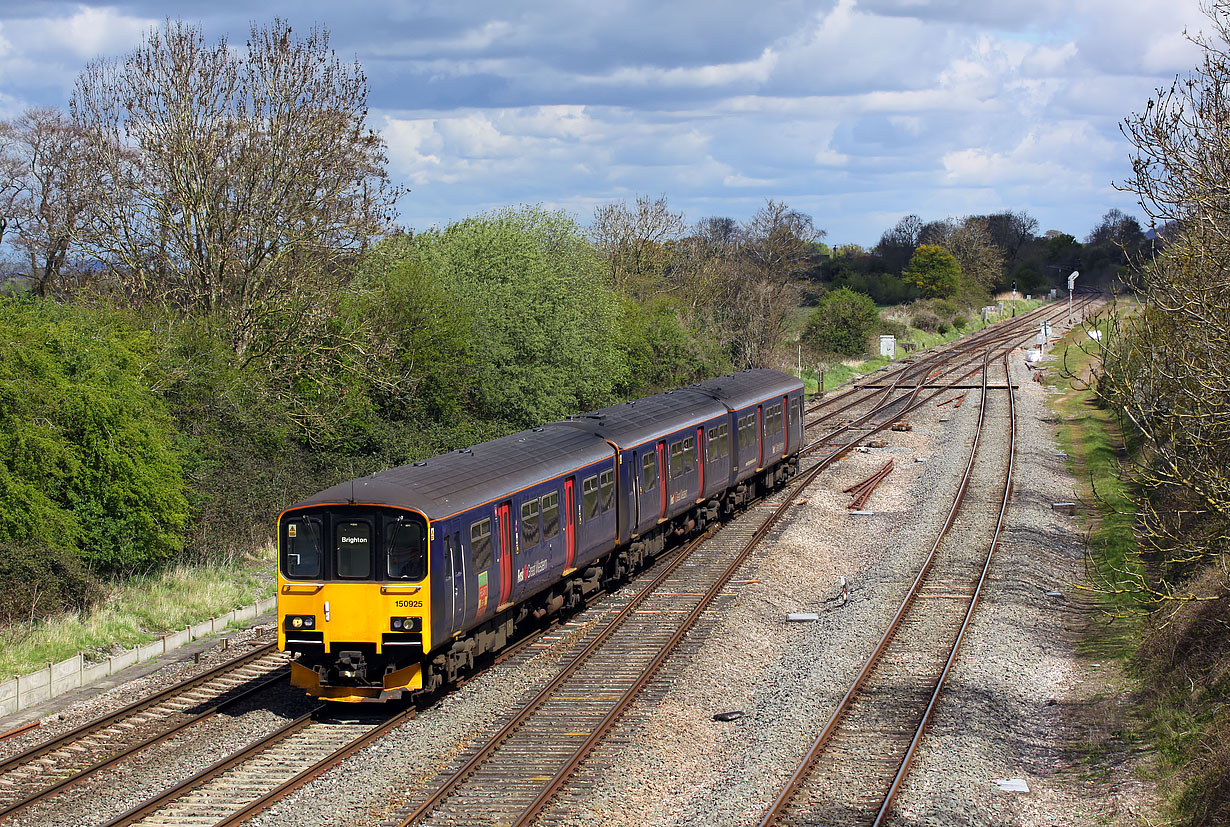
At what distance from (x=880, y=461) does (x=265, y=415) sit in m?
17.6

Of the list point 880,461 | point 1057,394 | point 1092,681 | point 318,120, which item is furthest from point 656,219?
point 1092,681

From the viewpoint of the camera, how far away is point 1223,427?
12.9 meters

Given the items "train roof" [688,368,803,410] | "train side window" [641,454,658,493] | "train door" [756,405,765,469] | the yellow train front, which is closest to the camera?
the yellow train front

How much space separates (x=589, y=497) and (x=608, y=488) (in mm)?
873

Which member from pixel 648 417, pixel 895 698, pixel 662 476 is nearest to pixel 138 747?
pixel 895 698

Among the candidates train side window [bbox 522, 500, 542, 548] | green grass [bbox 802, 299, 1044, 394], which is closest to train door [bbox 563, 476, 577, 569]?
train side window [bbox 522, 500, 542, 548]

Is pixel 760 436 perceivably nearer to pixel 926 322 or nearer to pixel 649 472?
pixel 649 472

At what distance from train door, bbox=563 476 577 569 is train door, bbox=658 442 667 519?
390 cm

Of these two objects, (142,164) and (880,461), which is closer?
(142,164)

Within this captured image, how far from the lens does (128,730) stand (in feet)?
43.2

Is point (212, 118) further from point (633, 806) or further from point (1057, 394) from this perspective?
point (1057, 394)

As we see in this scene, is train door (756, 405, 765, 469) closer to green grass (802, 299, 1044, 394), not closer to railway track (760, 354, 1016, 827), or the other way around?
railway track (760, 354, 1016, 827)

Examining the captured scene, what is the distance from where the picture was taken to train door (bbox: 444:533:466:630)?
1385cm

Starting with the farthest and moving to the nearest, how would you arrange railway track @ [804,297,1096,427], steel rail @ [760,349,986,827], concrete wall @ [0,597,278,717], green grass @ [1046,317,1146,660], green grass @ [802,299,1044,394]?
green grass @ [802,299,1044,394], railway track @ [804,297,1096,427], green grass @ [1046,317,1146,660], concrete wall @ [0,597,278,717], steel rail @ [760,349,986,827]
